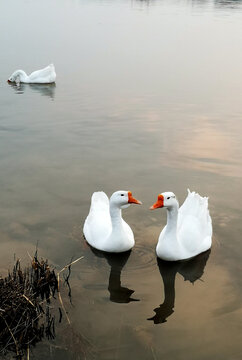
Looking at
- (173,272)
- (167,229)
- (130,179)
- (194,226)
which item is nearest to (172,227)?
(167,229)

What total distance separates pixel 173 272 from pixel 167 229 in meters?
0.66

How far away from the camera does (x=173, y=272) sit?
7281 millimetres

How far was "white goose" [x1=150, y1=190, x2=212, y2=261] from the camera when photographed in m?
7.24

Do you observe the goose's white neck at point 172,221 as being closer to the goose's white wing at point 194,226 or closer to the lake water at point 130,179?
the goose's white wing at point 194,226

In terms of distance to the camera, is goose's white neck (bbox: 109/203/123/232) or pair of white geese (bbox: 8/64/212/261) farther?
goose's white neck (bbox: 109/203/123/232)

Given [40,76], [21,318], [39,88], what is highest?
[40,76]

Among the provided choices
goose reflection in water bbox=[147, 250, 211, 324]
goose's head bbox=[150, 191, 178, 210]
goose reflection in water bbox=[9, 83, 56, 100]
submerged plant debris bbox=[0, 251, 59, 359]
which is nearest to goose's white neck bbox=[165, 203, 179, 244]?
goose's head bbox=[150, 191, 178, 210]

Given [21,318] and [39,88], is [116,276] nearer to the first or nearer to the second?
[21,318]

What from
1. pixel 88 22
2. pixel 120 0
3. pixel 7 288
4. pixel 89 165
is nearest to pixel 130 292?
pixel 7 288

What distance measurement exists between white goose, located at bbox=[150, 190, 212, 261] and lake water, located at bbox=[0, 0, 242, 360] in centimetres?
23

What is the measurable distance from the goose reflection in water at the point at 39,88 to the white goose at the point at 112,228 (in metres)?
10.0

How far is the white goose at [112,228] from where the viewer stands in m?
7.39

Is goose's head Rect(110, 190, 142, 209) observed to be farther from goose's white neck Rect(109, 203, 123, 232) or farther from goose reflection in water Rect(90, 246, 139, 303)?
goose reflection in water Rect(90, 246, 139, 303)

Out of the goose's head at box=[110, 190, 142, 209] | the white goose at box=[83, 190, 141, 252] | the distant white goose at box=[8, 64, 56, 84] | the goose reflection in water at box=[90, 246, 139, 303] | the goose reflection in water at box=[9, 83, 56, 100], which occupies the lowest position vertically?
the goose reflection in water at box=[90, 246, 139, 303]
